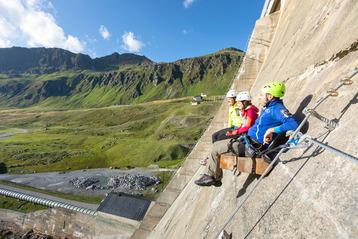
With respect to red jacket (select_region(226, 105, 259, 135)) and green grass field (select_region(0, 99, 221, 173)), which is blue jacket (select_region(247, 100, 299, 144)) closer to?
red jacket (select_region(226, 105, 259, 135))

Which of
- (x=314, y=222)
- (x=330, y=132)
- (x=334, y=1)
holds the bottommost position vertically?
(x=314, y=222)

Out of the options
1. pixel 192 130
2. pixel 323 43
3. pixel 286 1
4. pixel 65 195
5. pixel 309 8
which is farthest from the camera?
pixel 192 130

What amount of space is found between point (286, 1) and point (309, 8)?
6.16 metres

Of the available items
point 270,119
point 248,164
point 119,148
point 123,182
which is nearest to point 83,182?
point 123,182

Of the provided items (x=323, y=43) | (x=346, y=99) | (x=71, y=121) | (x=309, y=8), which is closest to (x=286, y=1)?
(x=309, y=8)

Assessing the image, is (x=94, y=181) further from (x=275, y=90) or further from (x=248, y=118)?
(x=275, y=90)

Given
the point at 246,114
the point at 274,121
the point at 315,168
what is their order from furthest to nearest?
the point at 246,114, the point at 274,121, the point at 315,168

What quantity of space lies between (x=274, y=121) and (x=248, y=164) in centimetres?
117

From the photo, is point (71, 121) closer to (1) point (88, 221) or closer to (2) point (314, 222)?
(1) point (88, 221)

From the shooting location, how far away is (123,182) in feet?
161

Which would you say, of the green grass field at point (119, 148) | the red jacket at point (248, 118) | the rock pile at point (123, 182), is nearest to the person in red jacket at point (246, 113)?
the red jacket at point (248, 118)

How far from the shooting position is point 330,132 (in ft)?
10.1

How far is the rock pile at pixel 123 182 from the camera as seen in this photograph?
4691 centimetres

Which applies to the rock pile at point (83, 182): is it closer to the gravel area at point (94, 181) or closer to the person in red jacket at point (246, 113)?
the gravel area at point (94, 181)
